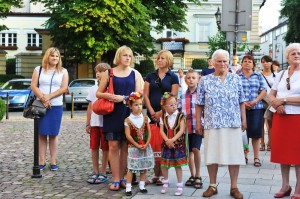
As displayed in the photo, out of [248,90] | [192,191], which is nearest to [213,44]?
[248,90]

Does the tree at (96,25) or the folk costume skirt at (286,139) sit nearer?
the folk costume skirt at (286,139)

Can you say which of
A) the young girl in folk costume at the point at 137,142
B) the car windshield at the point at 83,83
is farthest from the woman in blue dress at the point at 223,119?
the car windshield at the point at 83,83

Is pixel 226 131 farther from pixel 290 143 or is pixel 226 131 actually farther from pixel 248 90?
pixel 248 90

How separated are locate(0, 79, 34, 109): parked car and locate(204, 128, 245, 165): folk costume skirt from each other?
68.4 ft

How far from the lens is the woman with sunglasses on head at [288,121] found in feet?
23.6

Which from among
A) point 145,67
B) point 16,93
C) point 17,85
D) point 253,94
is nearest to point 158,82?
point 253,94

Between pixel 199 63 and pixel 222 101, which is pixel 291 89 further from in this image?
pixel 199 63

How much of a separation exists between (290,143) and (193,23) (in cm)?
4804

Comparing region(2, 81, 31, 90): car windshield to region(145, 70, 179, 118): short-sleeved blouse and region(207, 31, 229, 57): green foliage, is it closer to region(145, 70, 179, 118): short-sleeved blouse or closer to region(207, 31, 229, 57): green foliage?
region(207, 31, 229, 57): green foliage

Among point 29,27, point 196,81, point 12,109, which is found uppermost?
point 29,27

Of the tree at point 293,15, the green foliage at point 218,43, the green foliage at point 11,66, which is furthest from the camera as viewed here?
the green foliage at point 11,66

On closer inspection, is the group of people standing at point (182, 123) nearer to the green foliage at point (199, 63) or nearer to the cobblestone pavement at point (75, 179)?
the cobblestone pavement at point (75, 179)

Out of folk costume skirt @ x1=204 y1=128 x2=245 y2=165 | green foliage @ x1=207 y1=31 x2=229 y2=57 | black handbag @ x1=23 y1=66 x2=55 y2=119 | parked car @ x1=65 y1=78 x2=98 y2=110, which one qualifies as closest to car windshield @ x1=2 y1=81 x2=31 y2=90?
parked car @ x1=65 y1=78 x2=98 y2=110

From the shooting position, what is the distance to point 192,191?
25.7ft
